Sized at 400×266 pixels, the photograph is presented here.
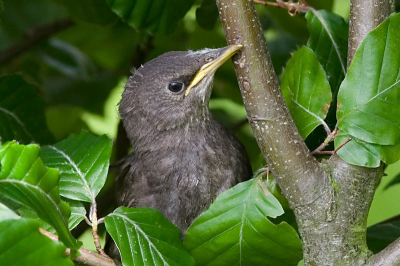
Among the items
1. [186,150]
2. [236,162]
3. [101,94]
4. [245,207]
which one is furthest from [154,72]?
[245,207]

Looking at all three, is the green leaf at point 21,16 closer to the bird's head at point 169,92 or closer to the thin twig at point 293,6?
the bird's head at point 169,92

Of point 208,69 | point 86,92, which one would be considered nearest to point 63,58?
point 86,92

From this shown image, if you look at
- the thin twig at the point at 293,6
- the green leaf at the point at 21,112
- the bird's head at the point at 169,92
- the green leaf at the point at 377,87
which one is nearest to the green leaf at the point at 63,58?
the bird's head at the point at 169,92

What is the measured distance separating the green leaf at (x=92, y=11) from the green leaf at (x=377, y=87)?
1.34m

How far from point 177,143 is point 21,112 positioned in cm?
77

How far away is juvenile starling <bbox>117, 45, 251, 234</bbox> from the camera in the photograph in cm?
266

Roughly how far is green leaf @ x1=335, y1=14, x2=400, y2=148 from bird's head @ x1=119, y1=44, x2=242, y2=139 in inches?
37.0

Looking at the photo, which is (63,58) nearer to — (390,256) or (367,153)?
(367,153)

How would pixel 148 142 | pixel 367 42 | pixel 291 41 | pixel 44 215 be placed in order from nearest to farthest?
pixel 44 215, pixel 367 42, pixel 148 142, pixel 291 41

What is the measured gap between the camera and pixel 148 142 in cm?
293

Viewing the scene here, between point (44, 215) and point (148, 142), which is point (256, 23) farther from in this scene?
point (148, 142)

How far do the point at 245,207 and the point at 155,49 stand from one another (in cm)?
180

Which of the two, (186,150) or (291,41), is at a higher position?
(291,41)

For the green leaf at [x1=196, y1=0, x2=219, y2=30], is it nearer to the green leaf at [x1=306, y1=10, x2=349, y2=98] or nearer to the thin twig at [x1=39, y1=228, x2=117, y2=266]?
the green leaf at [x1=306, y1=10, x2=349, y2=98]
